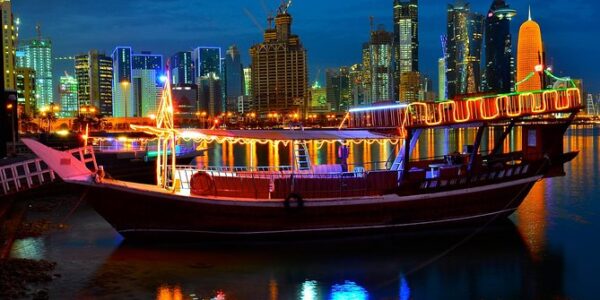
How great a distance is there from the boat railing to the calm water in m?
1.62

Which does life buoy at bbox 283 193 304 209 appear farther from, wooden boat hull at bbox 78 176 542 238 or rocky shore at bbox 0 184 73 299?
rocky shore at bbox 0 184 73 299

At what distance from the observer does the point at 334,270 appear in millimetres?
17547

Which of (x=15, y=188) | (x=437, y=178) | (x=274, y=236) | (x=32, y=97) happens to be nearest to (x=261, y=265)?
(x=274, y=236)

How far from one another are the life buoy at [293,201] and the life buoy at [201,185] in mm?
2368

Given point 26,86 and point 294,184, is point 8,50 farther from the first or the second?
point 294,184

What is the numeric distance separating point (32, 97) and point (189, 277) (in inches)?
5053

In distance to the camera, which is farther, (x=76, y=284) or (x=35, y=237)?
(x=35, y=237)

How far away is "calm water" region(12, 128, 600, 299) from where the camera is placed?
15812 millimetres

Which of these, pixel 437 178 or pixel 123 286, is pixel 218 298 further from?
pixel 437 178

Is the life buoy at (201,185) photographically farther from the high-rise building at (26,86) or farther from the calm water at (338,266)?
the high-rise building at (26,86)

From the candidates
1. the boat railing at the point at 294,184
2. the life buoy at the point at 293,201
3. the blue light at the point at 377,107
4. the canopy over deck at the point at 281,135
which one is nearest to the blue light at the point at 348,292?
the life buoy at the point at 293,201

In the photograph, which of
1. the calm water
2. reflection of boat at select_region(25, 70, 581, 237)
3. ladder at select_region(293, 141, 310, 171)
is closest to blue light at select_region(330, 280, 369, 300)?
the calm water

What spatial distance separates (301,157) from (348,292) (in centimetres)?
721

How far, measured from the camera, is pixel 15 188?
24.4 m
